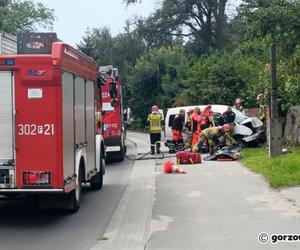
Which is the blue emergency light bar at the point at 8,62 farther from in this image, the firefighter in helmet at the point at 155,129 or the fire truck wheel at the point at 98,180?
the firefighter in helmet at the point at 155,129

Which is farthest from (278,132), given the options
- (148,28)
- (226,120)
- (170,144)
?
(148,28)

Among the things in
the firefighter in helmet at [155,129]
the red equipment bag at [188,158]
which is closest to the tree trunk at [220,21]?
the firefighter in helmet at [155,129]

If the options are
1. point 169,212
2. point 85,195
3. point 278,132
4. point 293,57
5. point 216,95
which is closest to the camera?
point 169,212

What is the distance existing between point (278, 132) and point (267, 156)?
1.06m

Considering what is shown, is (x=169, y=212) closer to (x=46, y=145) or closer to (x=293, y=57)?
A: (x=46, y=145)

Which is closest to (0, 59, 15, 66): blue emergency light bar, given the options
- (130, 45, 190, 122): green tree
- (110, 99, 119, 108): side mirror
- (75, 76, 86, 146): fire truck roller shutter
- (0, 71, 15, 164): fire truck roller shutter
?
(0, 71, 15, 164): fire truck roller shutter

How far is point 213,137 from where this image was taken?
76.0 feet

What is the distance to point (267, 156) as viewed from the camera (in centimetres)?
2030

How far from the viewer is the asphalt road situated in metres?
9.39

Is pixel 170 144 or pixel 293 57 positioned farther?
pixel 170 144

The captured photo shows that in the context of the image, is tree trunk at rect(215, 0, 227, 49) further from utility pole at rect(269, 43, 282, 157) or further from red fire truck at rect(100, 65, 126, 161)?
utility pole at rect(269, 43, 282, 157)

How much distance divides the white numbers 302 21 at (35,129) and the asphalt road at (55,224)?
1.48 metres

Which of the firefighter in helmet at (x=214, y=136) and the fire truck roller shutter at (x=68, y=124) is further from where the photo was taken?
the firefighter in helmet at (x=214, y=136)

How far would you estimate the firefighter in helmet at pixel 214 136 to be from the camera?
23.1 meters
